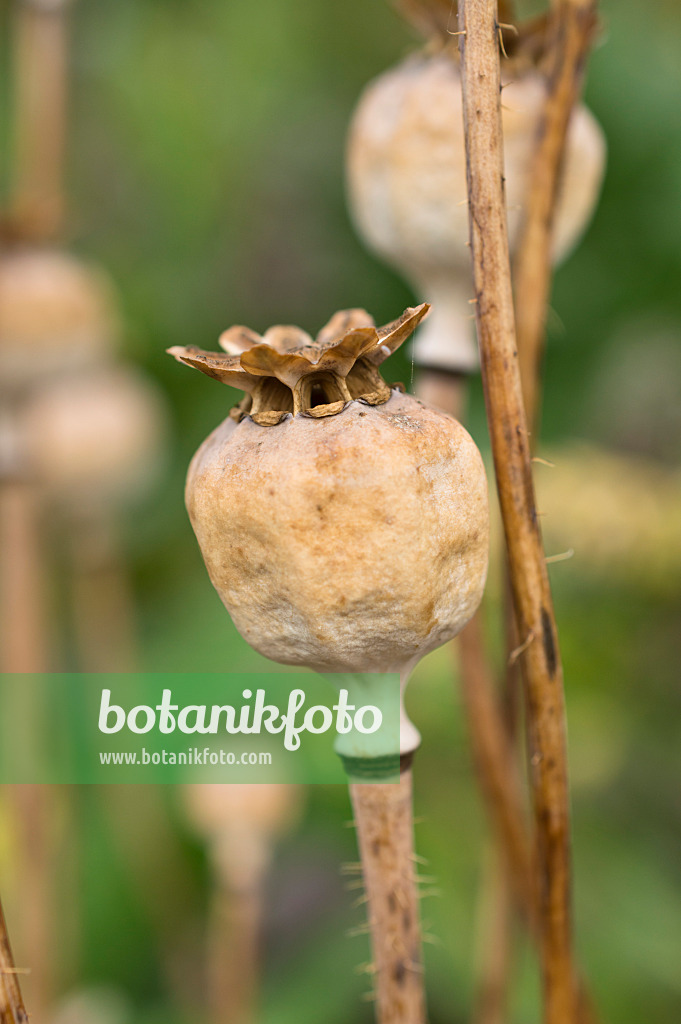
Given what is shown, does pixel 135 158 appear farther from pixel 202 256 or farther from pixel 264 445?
pixel 264 445

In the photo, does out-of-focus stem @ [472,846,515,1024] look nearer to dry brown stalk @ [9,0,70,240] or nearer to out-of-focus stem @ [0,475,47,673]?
out-of-focus stem @ [0,475,47,673]

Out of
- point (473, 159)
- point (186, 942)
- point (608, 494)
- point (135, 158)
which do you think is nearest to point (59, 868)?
point (186, 942)

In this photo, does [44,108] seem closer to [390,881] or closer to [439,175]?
[439,175]

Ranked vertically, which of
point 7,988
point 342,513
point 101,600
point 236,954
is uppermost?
point 101,600

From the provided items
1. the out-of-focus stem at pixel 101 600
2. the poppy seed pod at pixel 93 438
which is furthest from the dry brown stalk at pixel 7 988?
the out-of-focus stem at pixel 101 600

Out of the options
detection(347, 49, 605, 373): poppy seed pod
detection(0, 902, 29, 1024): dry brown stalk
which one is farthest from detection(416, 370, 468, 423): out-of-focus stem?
detection(0, 902, 29, 1024): dry brown stalk

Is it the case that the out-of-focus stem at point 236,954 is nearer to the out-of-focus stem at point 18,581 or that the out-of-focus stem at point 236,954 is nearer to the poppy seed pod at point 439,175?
the out-of-focus stem at point 18,581

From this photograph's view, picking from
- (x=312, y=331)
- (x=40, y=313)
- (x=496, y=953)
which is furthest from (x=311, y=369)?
(x=312, y=331)
